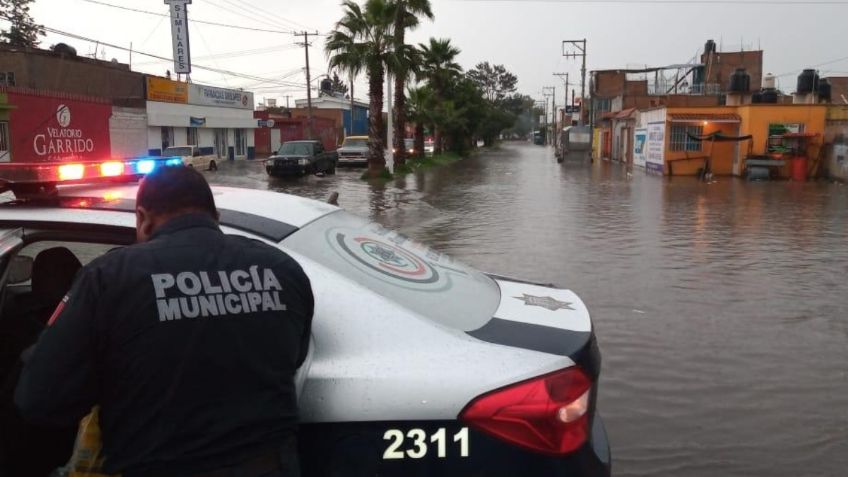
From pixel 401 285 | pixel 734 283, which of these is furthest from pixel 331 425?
pixel 734 283

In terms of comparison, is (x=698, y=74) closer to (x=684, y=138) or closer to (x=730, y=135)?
(x=684, y=138)

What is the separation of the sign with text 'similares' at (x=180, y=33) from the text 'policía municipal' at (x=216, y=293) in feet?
152

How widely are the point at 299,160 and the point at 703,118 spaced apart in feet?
56.1

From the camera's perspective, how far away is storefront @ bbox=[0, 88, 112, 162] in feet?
87.2

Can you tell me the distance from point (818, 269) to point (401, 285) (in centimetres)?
896

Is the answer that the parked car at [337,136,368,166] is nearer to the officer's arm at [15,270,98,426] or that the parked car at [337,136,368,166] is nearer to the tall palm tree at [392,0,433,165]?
the tall palm tree at [392,0,433,165]

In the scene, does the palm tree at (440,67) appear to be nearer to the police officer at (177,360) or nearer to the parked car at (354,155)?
the parked car at (354,155)

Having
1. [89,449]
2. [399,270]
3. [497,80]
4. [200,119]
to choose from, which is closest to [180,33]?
[200,119]

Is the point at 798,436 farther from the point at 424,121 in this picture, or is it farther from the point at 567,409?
the point at 424,121

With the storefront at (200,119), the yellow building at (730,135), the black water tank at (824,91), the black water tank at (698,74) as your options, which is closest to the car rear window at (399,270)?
the yellow building at (730,135)

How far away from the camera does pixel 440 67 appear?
50.5m

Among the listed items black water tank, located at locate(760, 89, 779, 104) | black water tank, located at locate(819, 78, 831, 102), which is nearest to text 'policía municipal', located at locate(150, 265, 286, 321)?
black water tank, located at locate(760, 89, 779, 104)

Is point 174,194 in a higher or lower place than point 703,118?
lower

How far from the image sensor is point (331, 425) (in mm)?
2062
